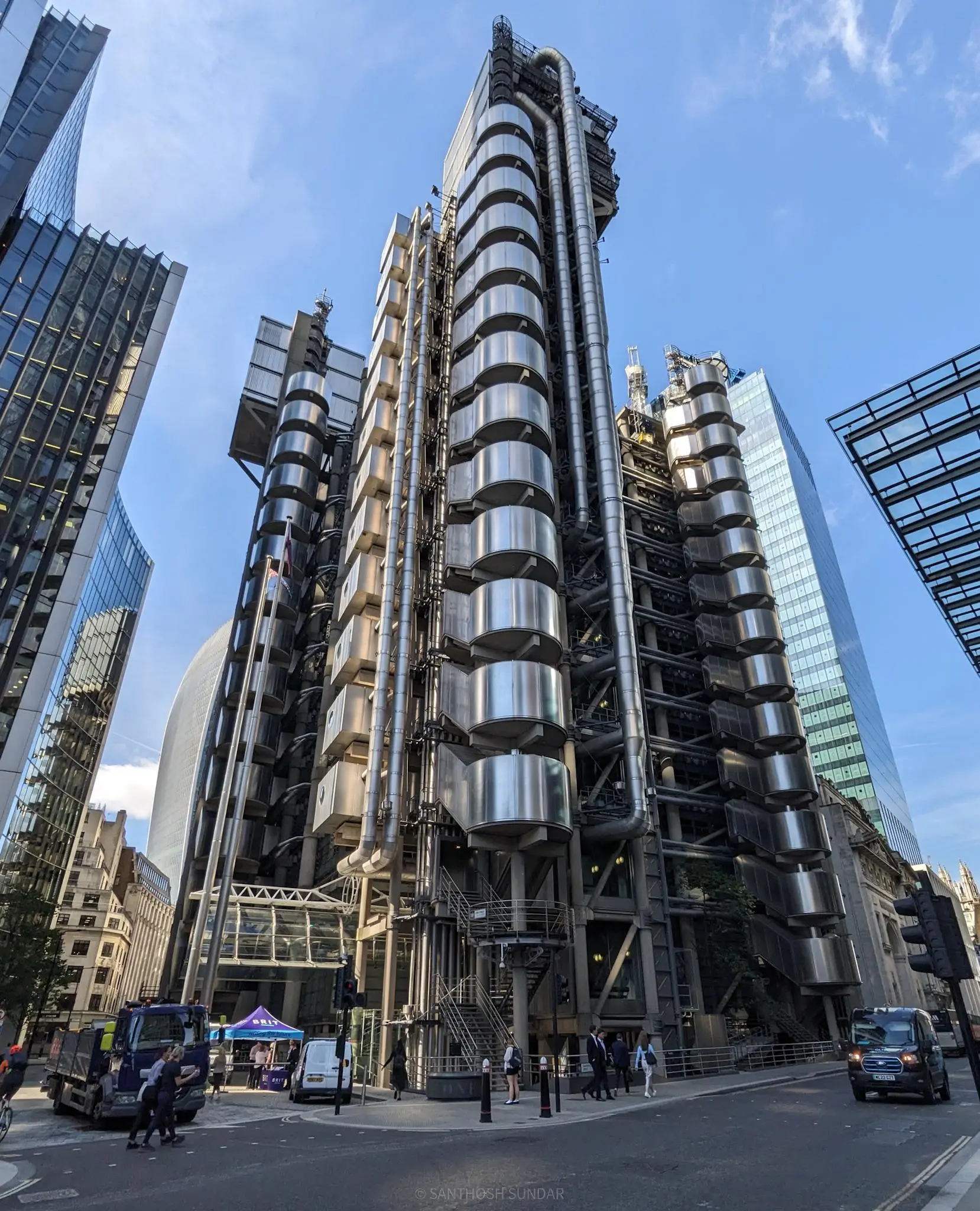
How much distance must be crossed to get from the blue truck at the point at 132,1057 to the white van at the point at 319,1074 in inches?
227

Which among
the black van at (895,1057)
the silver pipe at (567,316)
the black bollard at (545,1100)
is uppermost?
the silver pipe at (567,316)

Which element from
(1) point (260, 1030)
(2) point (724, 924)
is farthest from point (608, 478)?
(1) point (260, 1030)

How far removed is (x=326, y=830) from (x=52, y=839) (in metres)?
37.1

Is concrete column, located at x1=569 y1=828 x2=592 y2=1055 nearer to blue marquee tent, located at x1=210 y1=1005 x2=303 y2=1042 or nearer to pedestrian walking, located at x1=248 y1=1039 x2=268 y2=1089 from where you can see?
blue marquee tent, located at x1=210 y1=1005 x2=303 y2=1042

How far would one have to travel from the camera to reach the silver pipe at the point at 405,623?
32250mm

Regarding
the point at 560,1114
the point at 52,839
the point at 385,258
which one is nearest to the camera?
the point at 560,1114

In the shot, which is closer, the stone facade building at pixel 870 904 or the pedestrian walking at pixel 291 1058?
the pedestrian walking at pixel 291 1058

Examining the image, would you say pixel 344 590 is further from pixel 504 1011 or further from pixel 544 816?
pixel 504 1011

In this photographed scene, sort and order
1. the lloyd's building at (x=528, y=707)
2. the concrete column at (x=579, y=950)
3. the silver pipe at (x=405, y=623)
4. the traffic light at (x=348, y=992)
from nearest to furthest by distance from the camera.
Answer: the traffic light at (x=348, y=992)
the lloyd's building at (x=528, y=707)
the concrete column at (x=579, y=950)
the silver pipe at (x=405, y=623)

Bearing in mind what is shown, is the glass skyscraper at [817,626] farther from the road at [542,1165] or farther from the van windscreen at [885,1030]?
the road at [542,1165]

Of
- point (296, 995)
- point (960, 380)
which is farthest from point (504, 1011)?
point (960, 380)

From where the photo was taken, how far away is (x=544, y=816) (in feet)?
94.4

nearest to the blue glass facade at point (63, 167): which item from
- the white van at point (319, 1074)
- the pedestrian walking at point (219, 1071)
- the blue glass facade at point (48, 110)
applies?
the blue glass facade at point (48, 110)

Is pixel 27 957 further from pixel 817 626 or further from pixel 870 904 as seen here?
pixel 817 626
